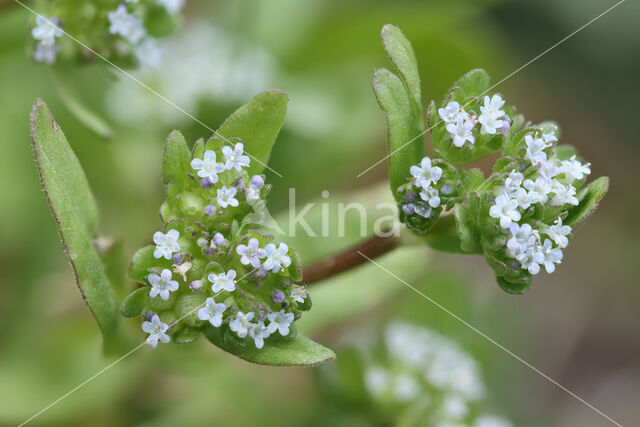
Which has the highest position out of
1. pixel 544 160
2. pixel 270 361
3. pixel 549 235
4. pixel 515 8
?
pixel 515 8

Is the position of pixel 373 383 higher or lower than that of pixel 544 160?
lower

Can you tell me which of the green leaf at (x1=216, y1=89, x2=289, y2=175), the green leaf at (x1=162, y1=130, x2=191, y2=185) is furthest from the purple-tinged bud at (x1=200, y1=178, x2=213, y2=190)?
the green leaf at (x1=216, y1=89, x2=289, y2=175)

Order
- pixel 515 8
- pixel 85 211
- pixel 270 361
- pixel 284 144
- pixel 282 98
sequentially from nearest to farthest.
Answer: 1. pixel 270 361
2. pixel 282 98
3. pixel 85 211
4. pixel 284 144
5. pixel 515 8

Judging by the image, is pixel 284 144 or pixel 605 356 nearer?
pixel 284 144

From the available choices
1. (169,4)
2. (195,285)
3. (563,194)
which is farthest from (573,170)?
(169,4)

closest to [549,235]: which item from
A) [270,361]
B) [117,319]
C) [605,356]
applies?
[270,361]

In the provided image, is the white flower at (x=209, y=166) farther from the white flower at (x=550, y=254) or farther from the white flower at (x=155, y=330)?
the white flower at (x=550, y=254)

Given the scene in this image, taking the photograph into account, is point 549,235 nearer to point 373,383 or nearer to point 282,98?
point 282,98

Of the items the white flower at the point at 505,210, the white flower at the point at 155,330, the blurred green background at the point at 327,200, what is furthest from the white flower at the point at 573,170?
the blurred green background at the point at 327,200
